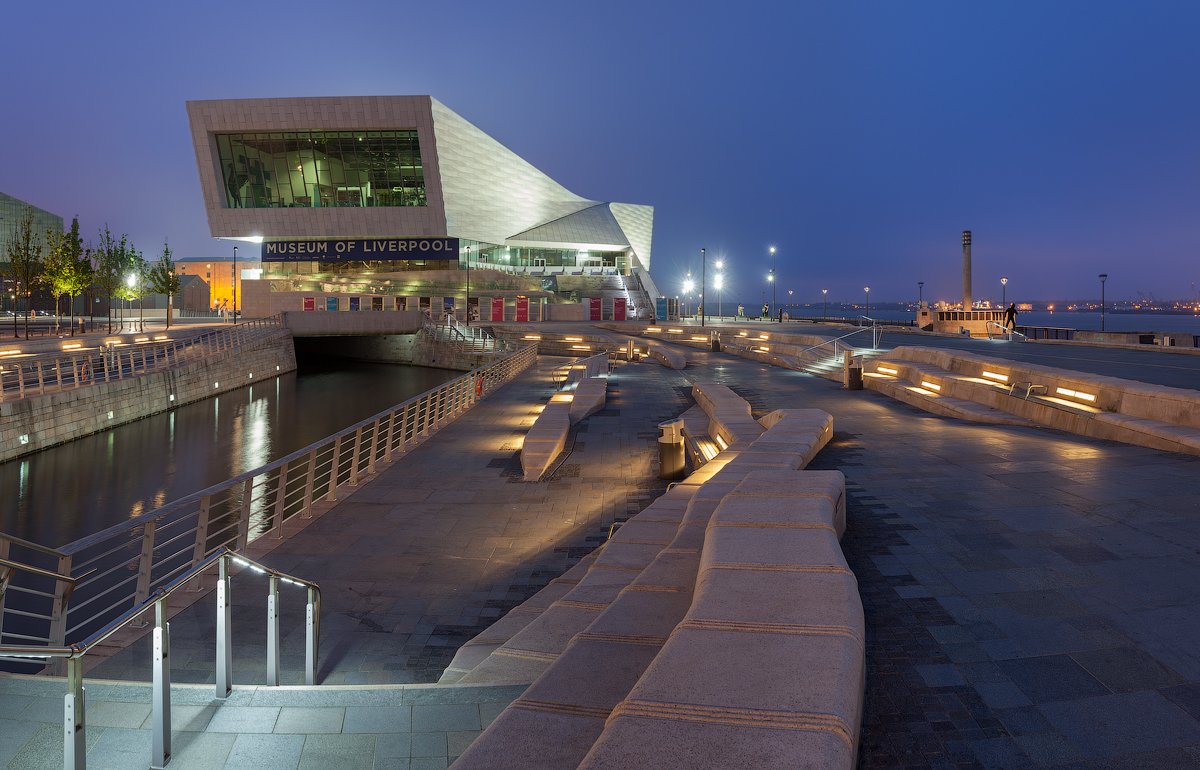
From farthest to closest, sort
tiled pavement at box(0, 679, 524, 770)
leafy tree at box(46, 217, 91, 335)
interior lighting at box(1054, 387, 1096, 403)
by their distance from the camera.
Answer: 1. leafy tree at box(46, 217, 91, 335)
2. interior lighting at box(1054, 387, 1096, 403)
3. tiled pavement at box(0, 679, 524, 770)

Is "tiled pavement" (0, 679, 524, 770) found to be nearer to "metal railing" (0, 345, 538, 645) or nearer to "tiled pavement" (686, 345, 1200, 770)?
"metal railing" (0, 345, 538, 645)

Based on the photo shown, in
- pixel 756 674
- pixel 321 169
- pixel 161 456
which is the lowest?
pixel 161 456

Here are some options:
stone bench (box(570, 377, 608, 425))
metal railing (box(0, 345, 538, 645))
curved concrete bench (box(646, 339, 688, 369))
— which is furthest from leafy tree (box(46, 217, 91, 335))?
stone bench (box(570, 377, 608, 425))

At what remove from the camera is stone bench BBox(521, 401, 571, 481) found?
1391cm

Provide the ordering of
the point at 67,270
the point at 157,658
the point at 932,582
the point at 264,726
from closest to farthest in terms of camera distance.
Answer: the point at 157,658, the point at 264,726, the point at 932,582, the point at 67,270

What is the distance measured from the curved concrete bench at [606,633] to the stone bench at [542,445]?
180 inches

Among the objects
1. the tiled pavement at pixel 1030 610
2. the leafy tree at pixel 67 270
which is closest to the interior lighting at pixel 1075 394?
the tiled pavement at pixel 1030 610

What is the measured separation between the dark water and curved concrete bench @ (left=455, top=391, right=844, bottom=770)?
51.2 feet

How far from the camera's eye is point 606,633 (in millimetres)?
4395

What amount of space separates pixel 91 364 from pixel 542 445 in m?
22.6

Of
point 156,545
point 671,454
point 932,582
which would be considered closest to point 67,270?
point 156,545

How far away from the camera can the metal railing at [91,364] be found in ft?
82.1

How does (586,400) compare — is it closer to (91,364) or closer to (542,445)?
(542,445)

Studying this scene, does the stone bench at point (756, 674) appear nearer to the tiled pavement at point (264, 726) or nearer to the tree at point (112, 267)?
the tiled pavement at point (264, 726)
